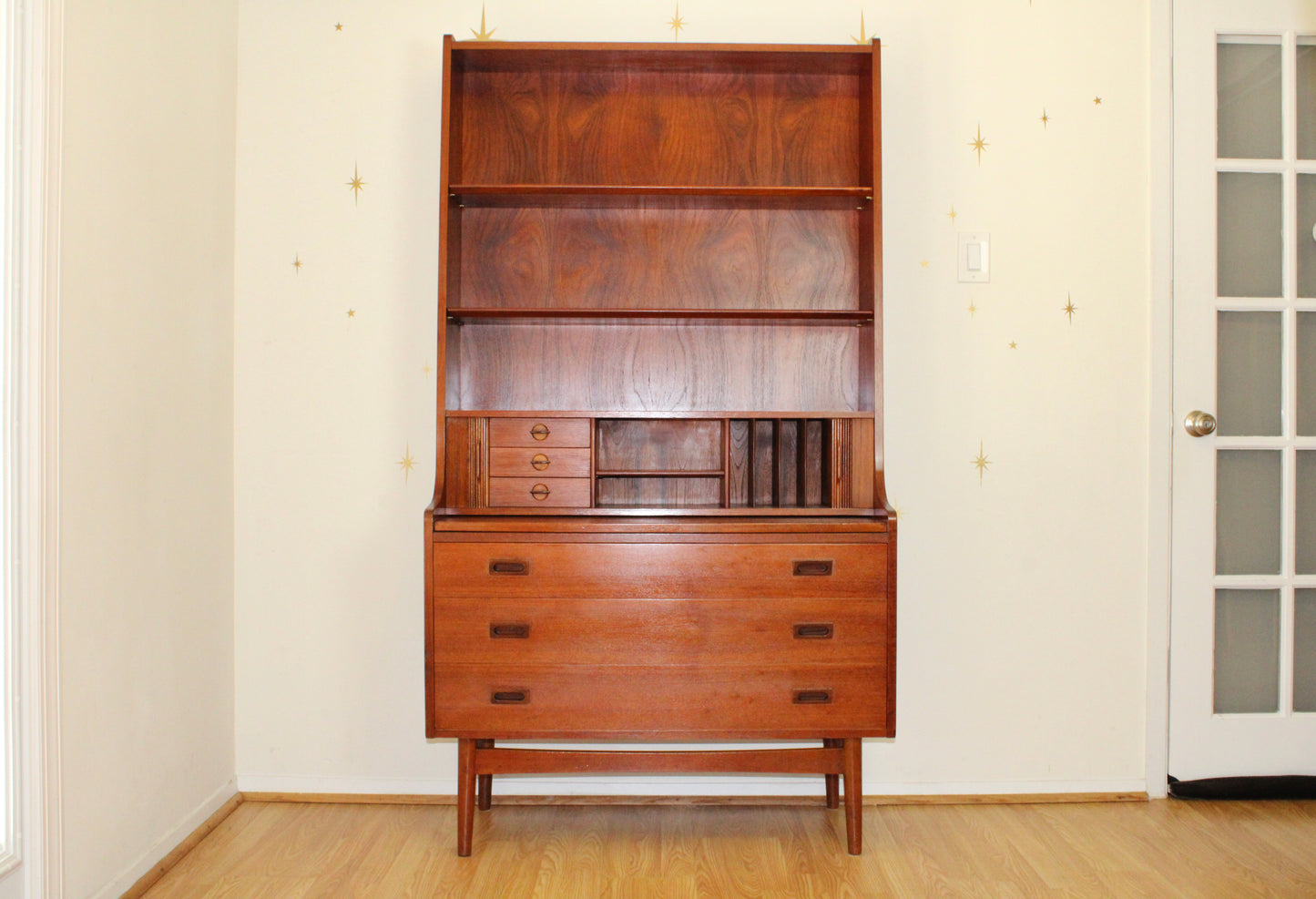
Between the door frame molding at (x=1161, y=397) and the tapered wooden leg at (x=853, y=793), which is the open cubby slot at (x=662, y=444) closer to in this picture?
the tapered wooden leg at (x=853, y=793)

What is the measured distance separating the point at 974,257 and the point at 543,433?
3.96 feet

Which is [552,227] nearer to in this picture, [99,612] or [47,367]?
[47,367]

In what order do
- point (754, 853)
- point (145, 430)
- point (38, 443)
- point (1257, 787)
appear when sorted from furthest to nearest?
point (1257, 787) < point (754, 853) < point (145, 430) < point (38, 443)

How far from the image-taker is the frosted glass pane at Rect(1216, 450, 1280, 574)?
230cm

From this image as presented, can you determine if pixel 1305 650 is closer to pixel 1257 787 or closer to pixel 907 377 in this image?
pixel 1257 787

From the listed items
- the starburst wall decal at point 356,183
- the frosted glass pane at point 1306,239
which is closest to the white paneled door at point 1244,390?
the frosted glass pane at point 1306,239

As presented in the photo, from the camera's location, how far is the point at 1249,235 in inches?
90.3

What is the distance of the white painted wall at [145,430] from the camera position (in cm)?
164

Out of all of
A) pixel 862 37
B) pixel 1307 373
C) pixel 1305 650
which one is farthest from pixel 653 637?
pixel 1307 373

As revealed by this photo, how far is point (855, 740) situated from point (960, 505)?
70cm

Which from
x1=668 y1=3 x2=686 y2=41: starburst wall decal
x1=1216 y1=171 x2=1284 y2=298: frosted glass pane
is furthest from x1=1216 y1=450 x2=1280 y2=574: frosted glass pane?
x1=668 y1=3 x2=686 y2=41: starburst wall decal

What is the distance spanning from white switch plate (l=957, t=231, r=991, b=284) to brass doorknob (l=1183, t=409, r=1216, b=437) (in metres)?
0.63

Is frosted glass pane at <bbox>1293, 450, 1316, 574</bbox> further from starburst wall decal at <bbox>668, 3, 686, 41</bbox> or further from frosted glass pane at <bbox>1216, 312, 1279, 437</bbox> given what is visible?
starburst wall decal at <bbox>668, 3, 686, 41</bbox>

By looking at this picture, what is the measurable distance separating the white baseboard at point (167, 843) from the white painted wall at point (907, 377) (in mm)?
102
